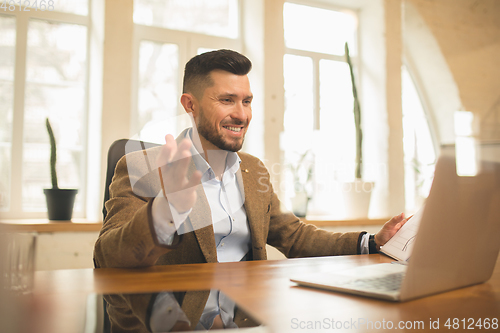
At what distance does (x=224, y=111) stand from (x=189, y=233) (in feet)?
1.79

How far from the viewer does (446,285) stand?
643mm

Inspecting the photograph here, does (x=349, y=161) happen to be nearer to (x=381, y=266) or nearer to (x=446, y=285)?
(x=381, y=266)

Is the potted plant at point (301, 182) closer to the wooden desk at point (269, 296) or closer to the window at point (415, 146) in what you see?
the window at point (415, 146)

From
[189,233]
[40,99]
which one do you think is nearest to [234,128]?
[189,233]

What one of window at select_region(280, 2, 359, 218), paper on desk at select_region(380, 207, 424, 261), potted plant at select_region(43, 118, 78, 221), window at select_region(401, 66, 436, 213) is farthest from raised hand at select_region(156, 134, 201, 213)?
window at select_region(401, 66, 436, 213)

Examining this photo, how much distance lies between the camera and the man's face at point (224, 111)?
146 cm

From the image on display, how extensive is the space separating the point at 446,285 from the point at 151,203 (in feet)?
2.01

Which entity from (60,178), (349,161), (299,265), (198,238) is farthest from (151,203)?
(349,161)

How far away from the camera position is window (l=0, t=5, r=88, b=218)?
237 cm

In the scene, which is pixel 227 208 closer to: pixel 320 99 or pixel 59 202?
pixel 59 202

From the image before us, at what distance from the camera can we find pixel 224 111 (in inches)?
58.1

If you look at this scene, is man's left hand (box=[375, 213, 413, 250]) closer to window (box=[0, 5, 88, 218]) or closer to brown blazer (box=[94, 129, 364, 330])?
brown blazer (box=[94, 129, 364, 330])

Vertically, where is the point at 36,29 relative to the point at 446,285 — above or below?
above

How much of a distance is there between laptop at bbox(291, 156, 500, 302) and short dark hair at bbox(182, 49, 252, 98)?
948 mm
